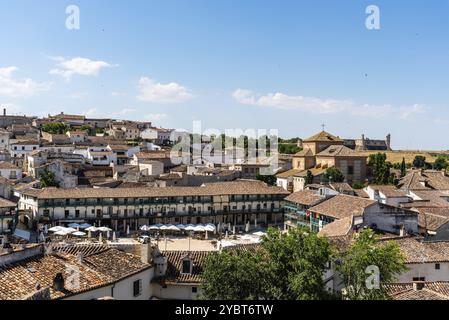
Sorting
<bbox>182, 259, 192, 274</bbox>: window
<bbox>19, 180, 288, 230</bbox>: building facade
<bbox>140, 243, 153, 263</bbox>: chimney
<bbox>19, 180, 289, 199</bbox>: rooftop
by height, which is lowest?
<bbox>19, 180, 288, 230</bbox>: building facade

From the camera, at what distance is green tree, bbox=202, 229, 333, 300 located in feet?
57.9

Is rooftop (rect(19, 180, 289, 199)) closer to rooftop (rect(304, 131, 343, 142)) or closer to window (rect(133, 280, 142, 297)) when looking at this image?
rooftop (rect(304, 131, 343, 142))

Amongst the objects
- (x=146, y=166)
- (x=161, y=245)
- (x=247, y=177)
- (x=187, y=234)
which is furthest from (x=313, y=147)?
(x=161, y=245)

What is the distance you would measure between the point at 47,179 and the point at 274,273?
2283 inches

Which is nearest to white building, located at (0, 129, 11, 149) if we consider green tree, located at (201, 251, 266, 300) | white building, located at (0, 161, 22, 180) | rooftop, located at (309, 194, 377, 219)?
white building, located at (0, 161, 22, 180)

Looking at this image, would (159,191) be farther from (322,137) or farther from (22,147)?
(22,147)

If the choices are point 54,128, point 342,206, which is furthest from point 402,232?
point 54,128

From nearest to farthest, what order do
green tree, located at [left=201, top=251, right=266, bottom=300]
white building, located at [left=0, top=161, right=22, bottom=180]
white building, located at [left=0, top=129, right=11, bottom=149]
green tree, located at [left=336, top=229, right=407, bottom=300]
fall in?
green tree, located at [left=201, top=251, right=266, bottom=300] → green tree, located at [left=336, top=229, right=407, bottom=300] → white building, located at [left=0, top=161, right=22, bottom=180] → white building, located at [left=0, top=129, right=11, bottom=149]

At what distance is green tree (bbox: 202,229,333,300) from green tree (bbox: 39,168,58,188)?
180 ft

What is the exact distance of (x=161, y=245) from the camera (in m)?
48.2

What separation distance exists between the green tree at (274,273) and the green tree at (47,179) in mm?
54882

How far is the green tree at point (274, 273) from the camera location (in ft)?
57.9

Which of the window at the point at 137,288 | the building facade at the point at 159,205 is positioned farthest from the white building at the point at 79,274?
the building facade at the point at 159,205
